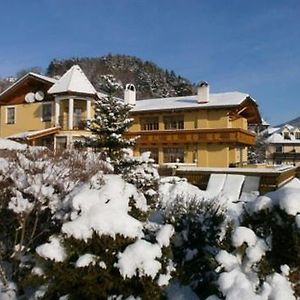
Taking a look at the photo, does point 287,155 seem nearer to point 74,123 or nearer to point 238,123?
point 238,123

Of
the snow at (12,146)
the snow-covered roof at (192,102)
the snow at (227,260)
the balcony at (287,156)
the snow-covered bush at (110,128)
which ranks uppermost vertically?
the snow-covered roof at (192,102)

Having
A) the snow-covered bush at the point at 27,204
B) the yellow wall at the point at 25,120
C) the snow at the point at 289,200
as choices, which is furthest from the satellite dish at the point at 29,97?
the snow at the point at 289,200

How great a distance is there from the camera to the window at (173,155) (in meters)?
34.4

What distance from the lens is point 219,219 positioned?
738cm

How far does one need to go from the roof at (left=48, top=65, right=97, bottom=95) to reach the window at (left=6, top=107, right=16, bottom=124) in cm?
559

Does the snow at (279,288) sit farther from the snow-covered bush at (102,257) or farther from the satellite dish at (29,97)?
the satellite dish at (29,97)

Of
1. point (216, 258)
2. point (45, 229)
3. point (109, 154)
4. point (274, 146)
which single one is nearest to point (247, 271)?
point (216, 258)

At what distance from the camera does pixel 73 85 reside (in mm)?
32000

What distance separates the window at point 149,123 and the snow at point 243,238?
2962 centimetres

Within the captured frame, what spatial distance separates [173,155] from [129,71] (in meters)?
90.1

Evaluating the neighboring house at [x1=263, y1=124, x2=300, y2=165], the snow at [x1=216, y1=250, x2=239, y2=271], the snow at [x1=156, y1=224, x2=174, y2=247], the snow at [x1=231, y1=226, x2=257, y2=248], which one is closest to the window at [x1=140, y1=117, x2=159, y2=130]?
the snow at [x1=156, y1=224, x2=174, y2=247]

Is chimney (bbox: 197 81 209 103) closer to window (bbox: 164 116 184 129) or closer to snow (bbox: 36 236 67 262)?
window (bbox: 164 116 184 129)

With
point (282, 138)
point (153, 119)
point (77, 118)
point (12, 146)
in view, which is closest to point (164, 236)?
point (12, 146)

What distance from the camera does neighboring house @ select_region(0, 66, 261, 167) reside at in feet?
105
